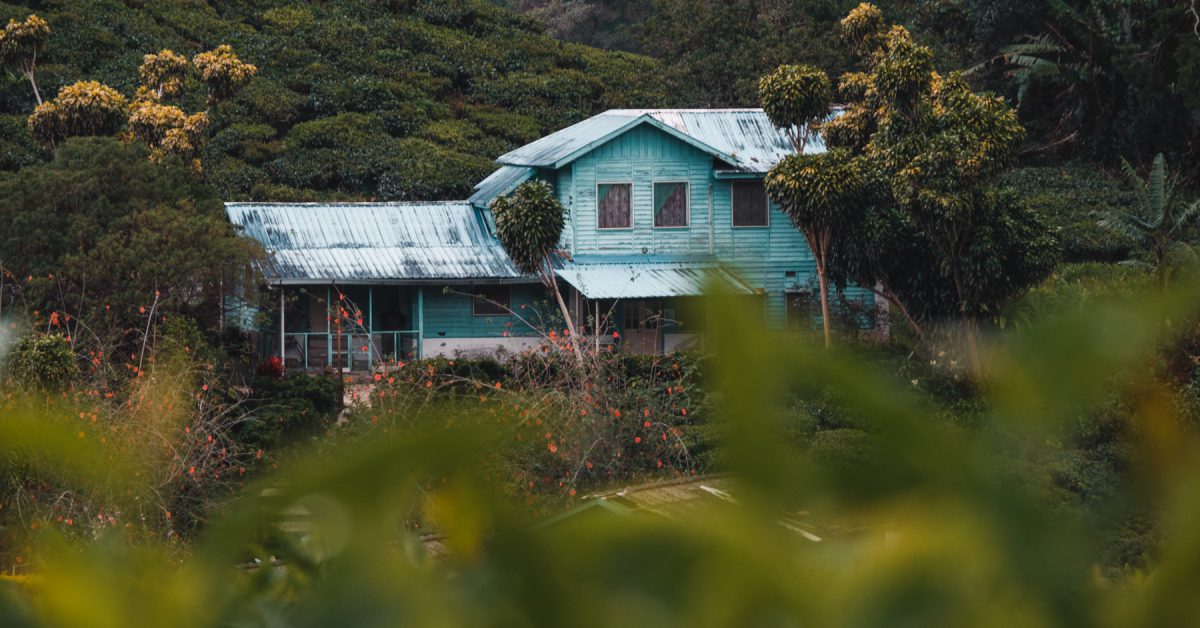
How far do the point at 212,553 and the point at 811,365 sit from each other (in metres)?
0.27

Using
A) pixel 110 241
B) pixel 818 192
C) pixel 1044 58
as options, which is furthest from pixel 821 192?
pixel 1044 58

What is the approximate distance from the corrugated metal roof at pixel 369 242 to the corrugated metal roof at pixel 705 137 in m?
1.86

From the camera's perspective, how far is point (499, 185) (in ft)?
78.5

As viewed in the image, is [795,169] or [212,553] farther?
[795,169]

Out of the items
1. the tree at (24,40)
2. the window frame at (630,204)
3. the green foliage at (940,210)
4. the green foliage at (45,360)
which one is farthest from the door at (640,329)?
the tree at (24,40)

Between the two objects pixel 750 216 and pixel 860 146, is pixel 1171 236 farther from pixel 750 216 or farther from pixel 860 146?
pixel 750 216

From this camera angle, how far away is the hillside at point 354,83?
103 ft

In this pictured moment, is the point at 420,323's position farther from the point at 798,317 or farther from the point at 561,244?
the point at 798,317

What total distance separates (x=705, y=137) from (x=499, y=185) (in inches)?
160

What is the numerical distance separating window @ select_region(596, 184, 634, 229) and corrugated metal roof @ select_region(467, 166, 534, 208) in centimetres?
150

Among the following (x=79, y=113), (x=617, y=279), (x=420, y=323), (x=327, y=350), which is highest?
(x=79, y=113)

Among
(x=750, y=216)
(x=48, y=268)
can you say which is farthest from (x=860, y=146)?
(x=48, y=268)

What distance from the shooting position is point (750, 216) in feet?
76.7

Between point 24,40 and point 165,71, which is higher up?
point 24,40
